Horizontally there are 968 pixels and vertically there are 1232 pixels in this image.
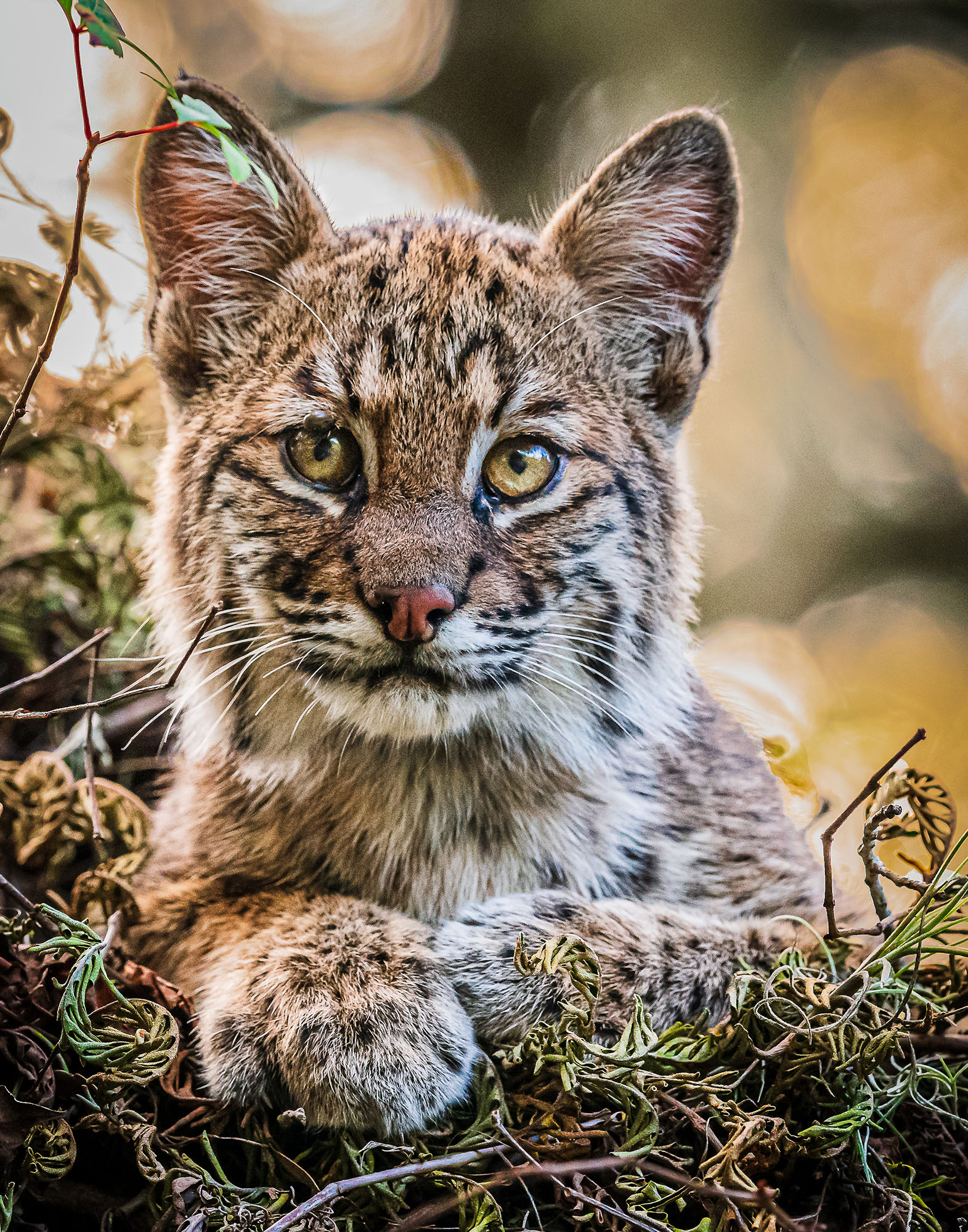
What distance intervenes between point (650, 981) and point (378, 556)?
0.89m

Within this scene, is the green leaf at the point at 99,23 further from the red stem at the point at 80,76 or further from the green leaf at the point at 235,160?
the green leaf at the point at 235,160

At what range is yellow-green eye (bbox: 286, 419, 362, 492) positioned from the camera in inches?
71.5

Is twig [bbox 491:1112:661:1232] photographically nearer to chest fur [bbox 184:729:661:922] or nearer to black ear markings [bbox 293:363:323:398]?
chest fur [bbox 184:729:661:922]

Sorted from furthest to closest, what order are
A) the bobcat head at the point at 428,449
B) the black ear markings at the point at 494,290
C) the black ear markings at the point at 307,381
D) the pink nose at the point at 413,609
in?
1. the black ear markings at the point at 494,290
2. the black ear markings at the point at 307,381
3. the bobcat head at the point at 428,449
4. the pink nose at the point at 413,609

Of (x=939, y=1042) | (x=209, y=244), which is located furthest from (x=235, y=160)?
(x=939, y=1042)

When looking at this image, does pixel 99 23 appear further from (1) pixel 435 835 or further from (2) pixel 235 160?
(1) pixel 435 835

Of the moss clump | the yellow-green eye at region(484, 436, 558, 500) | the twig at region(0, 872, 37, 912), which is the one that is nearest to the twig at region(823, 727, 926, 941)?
the moss clump

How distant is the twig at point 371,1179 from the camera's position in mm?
1217

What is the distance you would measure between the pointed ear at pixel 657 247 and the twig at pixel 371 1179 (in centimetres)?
149

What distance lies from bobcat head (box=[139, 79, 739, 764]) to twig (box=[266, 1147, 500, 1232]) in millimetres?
687

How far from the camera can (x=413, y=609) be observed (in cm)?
159

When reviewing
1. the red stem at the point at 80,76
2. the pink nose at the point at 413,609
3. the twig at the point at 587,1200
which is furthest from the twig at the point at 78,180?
the twig at the point at 587,1200

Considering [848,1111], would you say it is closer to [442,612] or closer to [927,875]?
[927,875]

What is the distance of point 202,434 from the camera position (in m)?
1.99
